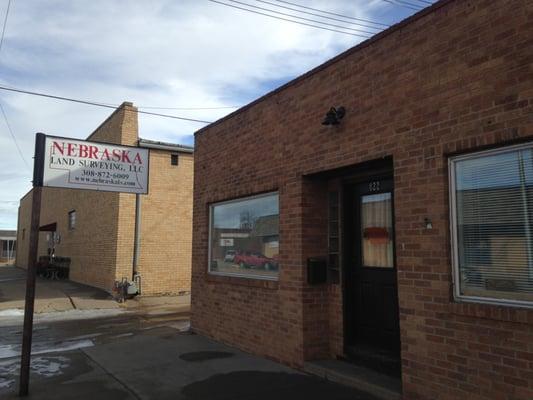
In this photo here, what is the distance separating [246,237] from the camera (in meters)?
8.41

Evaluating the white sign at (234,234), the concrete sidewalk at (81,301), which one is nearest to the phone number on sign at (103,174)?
the white sign at (234,234)

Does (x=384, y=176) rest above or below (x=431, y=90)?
below

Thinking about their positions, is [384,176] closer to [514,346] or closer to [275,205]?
[275,205]

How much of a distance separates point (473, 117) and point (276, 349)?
13.8 ft

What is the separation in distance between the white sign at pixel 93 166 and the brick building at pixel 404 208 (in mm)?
1627

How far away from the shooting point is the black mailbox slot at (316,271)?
658 centimetres

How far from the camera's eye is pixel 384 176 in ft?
20.0

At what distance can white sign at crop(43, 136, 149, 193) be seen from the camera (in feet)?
23.0

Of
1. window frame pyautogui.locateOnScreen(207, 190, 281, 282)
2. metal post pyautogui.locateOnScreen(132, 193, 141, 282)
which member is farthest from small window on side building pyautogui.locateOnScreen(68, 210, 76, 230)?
window frame pyautogui.locateOnScreen(207, 190, 281, 282)

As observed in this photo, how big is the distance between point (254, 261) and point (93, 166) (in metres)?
2.87

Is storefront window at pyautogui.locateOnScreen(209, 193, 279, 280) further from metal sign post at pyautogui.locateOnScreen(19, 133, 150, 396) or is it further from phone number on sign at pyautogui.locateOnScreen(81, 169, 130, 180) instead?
phone number on sign at pyautogui.locateOnScreen(81, 169, 130, 180)

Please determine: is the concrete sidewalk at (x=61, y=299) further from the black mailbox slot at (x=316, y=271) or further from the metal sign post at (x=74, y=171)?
the black mailbox slot at (x=316, y=271)

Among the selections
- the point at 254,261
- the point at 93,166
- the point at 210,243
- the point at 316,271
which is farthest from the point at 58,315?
the point at 316,271

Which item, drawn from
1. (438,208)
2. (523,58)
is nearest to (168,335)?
(438,208)
